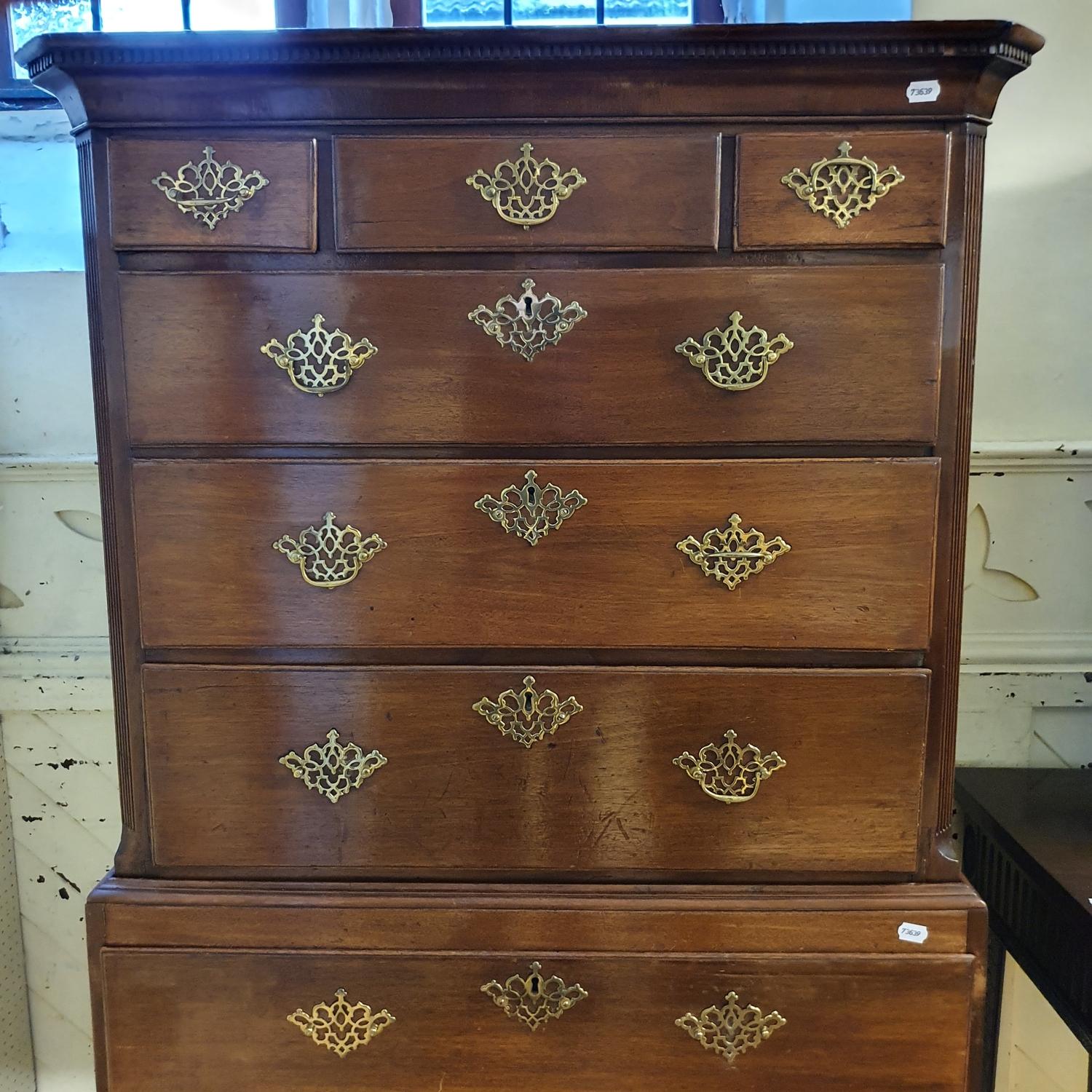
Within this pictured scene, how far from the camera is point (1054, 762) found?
1645mm

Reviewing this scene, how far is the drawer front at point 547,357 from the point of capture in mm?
1021

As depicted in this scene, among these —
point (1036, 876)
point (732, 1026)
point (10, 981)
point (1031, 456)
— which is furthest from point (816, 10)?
point (10, 981)

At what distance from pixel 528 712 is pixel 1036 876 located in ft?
2.65

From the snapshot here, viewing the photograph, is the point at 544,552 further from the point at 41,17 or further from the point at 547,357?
the point at 41,17

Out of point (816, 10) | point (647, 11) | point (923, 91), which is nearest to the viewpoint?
point (923, 91)

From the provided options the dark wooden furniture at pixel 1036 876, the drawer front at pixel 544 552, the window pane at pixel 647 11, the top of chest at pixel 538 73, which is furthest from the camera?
the window pane at pixel 647 11

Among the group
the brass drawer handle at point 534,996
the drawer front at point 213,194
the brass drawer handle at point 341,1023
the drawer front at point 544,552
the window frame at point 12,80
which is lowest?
the brass drawer handle at point 341,1023

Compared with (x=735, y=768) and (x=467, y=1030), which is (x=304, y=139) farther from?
(x=467, y=1030)

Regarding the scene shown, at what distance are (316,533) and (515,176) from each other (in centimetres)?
49

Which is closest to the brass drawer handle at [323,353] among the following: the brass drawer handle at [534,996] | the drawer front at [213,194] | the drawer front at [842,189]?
the drawer front at [213,194]

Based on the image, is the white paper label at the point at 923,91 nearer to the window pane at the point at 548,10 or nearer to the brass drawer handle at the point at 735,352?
the brass drawer handle at the point at 735,352

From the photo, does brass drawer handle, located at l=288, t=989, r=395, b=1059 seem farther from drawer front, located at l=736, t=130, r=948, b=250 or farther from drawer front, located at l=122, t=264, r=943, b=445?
drawer front, located at l=736, t=130, r=948, b=250

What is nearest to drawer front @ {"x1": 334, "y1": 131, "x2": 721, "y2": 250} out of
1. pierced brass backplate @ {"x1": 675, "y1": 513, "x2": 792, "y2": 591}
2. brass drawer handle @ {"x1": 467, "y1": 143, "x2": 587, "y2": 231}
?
brass drawer handle @ {"x1": 467, "y1": 143, "x2": 587, "y2": 231}

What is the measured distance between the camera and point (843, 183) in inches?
39.3
